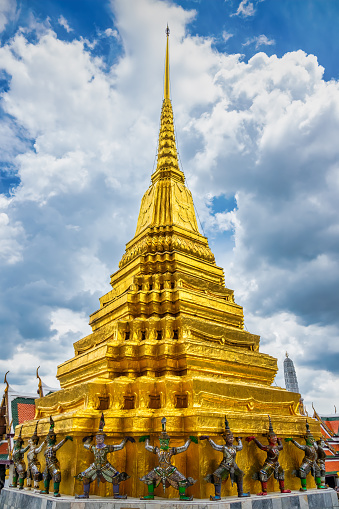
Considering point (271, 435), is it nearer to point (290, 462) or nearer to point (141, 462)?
point (290, 462)

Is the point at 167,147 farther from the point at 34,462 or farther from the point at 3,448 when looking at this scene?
the point at 3,448

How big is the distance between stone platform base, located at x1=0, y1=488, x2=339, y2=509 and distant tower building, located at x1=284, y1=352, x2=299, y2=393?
1924 inches

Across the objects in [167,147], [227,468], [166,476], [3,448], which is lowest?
[166,476]

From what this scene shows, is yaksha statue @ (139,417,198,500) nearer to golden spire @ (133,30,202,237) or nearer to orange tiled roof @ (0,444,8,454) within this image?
golden spire @ (133,30,202,237)

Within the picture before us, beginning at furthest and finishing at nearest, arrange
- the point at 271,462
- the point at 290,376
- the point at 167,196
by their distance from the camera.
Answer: the point at 290,376 < the point at 167,196 < the point at 271,462

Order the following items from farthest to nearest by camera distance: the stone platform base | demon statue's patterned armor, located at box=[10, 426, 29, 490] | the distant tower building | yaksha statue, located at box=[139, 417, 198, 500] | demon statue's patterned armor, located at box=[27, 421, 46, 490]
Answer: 1. the distant tower building
2. demon statue's patterned armor, located at box=[10, 426, 29, 490]
3. demon statue's patterned armor, located at box=[27, 421, 46, 490]
4. yaksha statue, located at box=[139, 417, 198, 500]
5. the stone platform base

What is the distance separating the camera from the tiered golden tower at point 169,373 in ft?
24.2

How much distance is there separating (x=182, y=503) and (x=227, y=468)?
3.56ft

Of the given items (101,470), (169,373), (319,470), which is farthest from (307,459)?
(101,470)

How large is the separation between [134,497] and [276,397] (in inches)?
171

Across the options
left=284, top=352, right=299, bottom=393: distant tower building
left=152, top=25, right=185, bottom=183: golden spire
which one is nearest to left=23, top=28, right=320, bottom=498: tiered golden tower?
left=152, top=25, right=185, bottom=183: golden spire

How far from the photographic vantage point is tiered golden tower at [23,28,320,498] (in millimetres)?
7387

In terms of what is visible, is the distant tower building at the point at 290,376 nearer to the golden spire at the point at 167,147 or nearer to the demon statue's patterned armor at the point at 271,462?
the golden spire at the point at 167,147

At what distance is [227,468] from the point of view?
6.77 m
